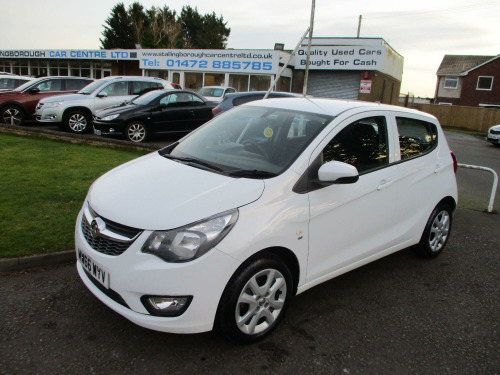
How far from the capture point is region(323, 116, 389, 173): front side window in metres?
3.40

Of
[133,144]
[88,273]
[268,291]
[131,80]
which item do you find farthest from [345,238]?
[131,80]

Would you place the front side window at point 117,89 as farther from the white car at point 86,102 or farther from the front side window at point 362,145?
the front side window at point 362,145

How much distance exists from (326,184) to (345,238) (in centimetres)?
57

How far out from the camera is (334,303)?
3.62 meters

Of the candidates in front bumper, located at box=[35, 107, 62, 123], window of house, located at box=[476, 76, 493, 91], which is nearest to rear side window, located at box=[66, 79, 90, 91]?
front bumper, located at box=[35, 107, 62, 123]

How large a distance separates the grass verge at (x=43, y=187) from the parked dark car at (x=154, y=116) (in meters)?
1.15

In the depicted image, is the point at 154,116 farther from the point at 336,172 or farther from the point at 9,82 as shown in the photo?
the point at 336,172

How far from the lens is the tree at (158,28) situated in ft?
185

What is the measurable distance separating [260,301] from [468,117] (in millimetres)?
34296

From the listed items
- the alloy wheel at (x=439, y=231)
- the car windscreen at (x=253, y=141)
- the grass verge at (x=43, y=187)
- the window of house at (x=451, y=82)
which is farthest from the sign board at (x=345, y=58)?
the window of house at (x=451, y=82)

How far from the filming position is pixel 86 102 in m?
12.0

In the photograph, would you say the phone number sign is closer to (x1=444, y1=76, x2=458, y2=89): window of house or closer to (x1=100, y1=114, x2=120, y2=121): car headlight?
(x1=100, y1=114, x2=120, y2=121): car headlight

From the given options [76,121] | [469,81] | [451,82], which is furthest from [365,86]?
[451,82]

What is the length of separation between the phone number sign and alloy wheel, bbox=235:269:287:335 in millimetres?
23161
